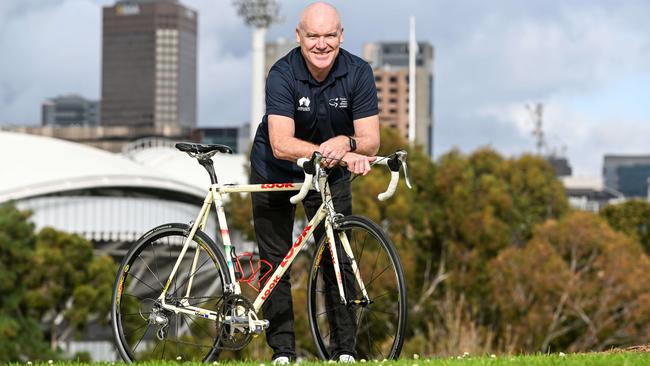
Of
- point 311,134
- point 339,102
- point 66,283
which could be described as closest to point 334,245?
point 311,134


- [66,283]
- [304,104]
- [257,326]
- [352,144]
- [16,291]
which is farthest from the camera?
[66,283]

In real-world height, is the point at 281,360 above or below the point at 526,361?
below

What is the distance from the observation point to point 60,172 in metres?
60.2

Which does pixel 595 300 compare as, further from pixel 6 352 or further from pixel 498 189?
pixel 6 352

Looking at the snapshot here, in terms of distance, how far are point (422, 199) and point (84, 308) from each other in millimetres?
16307

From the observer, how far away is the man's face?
7.12 metres

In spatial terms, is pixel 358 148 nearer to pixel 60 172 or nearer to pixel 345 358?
pixel 345 358

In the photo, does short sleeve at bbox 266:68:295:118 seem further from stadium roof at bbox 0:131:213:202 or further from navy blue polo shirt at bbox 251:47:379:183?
stadium roof at bbox 0:131:213:202

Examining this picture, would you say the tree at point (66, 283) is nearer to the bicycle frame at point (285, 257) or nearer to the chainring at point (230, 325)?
the bicycle frame at point (285, 257)

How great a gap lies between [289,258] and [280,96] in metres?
0.86

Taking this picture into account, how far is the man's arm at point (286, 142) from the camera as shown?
7.10 meters

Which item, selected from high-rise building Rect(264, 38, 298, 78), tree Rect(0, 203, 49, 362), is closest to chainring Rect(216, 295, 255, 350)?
tree Rect(0, 203, 49, 362)

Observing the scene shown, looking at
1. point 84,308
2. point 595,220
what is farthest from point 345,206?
point 595,220

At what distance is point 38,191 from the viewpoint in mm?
57062
